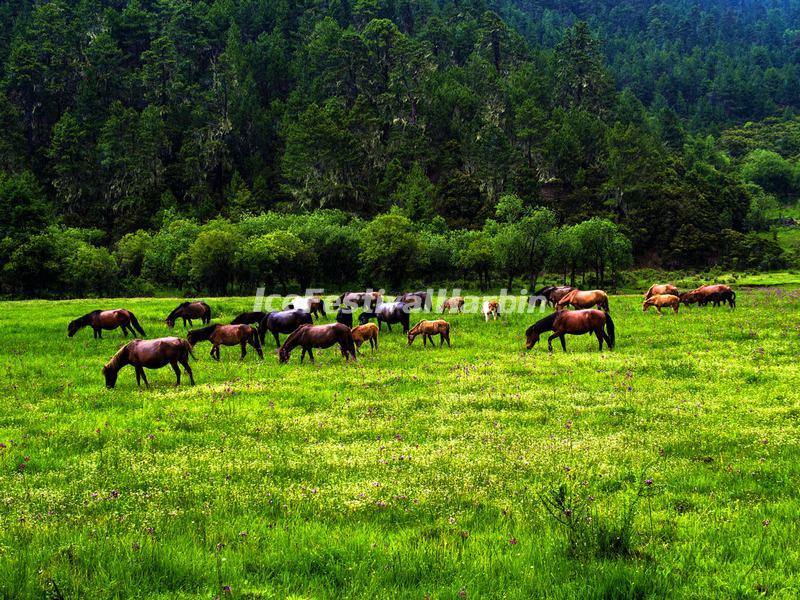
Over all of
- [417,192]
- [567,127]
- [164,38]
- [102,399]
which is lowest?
[102,399]

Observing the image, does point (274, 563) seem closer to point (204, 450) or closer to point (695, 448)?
point (204, 450)

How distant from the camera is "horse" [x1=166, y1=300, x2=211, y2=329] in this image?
35.7 metres

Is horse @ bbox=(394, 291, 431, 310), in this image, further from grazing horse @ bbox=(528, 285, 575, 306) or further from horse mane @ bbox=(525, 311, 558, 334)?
horse mane @ bbox=(525, 311, 558, 334)

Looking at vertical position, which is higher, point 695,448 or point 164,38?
point 164,38

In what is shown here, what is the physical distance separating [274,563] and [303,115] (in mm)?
150587

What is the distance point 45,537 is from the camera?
6973 millimetres

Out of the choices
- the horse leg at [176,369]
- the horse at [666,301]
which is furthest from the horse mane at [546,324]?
the horse at [666,301]

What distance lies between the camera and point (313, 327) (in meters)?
24.3

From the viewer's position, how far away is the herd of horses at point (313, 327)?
18984mm

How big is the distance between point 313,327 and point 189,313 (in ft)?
52.6


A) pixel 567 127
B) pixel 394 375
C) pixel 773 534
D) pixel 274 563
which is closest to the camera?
pixel 274 563

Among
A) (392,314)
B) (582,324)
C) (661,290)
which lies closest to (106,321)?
(392,314)

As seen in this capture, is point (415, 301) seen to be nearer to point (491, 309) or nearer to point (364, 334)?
point (491, 309)

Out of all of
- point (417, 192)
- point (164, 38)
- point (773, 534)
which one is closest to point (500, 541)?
point (773, 534)
